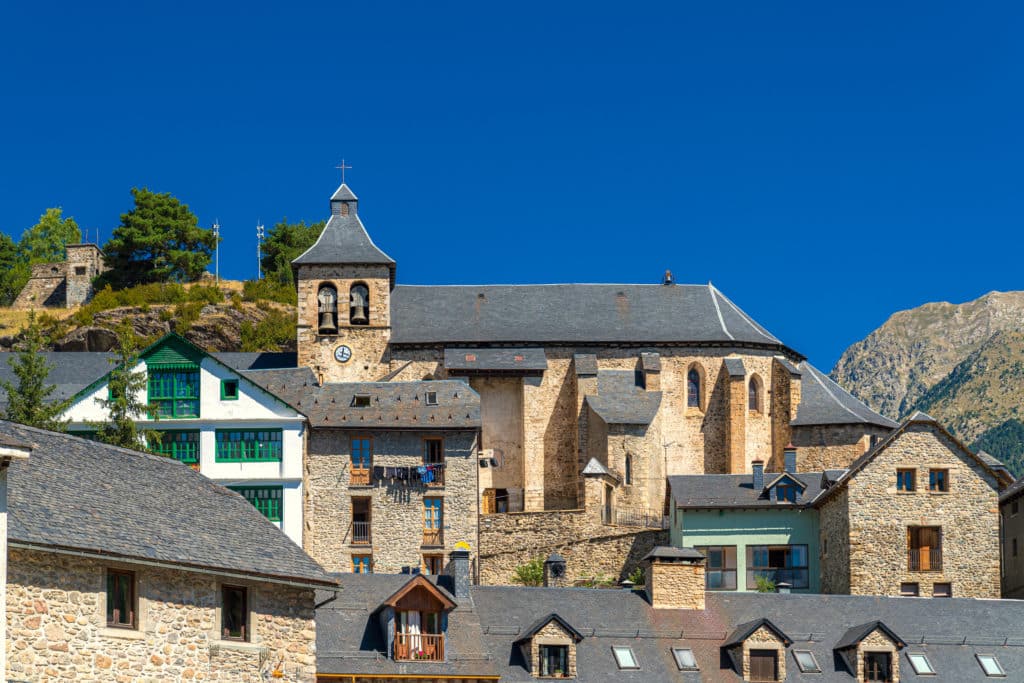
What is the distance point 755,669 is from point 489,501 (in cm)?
3271

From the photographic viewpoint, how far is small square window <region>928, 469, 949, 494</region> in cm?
5928

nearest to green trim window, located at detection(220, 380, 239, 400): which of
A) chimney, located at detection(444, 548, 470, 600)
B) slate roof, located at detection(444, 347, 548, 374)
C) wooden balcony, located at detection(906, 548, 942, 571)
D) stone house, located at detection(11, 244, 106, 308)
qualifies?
slate roof, located at detection(444, 347, 548, 374)

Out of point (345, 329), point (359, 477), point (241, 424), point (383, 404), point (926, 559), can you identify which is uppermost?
point (345, 329)

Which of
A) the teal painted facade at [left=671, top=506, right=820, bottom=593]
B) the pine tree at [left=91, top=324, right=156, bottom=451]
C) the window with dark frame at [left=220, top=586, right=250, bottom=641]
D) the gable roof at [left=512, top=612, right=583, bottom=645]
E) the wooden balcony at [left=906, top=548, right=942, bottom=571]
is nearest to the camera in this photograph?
the window with dark frame at [left=220, top=586, right=250, bottom=641]

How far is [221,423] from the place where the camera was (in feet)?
210

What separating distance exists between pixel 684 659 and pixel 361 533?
78.6 feet

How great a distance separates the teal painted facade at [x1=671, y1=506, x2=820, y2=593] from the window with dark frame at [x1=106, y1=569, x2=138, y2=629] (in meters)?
34.7

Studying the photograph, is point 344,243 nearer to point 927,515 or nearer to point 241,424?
point 241,424

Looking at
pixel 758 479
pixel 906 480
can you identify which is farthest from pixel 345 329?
pixel 906 480

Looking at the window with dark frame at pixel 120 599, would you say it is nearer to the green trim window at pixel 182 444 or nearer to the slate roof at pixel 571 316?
the green trim window at pixel 182 444

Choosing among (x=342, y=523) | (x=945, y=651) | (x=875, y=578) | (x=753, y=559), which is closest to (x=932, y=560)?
(x=875, y=578)

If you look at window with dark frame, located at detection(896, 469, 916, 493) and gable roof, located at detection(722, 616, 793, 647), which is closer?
gable roof, located at detection(722, 616, 793, 647)

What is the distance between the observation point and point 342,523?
65.9m

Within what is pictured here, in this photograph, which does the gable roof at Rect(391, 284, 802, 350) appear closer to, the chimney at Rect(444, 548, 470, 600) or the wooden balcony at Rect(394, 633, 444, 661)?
the chimney at Rect(444, 548, 470, 600)
